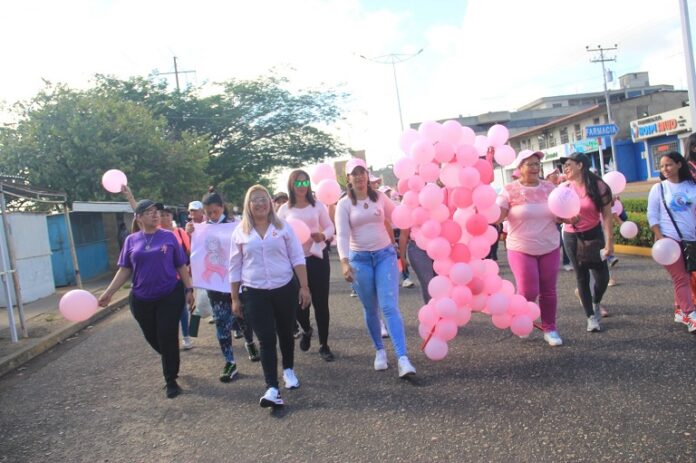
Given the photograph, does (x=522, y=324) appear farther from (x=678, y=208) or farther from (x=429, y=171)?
(x=678, y=208)

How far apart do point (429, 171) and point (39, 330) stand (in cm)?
720

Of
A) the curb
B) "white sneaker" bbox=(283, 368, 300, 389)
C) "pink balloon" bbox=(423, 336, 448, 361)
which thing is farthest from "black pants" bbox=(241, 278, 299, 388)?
the curb

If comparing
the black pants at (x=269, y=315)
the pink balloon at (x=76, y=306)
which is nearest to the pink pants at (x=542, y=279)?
the black pants at (x=269, y=315)

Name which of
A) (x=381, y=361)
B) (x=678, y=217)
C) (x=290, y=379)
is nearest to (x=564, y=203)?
(x=678, y=217)

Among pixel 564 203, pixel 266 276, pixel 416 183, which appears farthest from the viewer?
pixel 416 183

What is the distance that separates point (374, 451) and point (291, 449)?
0.55 m

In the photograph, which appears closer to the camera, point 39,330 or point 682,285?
point 682,285

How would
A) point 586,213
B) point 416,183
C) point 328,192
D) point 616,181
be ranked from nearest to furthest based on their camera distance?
point 416,183 → point 586,213 → point 328,192 → point 616,181

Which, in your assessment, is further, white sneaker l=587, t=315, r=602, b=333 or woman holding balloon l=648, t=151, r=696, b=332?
white sneaker l=587, t=315, r=602, b=333

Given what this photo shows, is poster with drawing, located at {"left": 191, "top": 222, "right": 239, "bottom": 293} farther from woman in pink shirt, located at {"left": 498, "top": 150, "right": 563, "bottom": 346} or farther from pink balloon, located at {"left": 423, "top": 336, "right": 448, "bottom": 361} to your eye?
woman in pink shirt, located at {"left": 498, "top": 150, "right": 563, "bottom": 346}

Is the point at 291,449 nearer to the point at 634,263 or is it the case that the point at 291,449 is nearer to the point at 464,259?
the point at 464,259

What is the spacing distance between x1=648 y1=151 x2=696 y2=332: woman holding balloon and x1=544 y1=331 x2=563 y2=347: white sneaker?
3.72 ft

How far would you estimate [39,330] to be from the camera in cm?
874

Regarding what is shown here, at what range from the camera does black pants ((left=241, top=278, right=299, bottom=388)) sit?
4.29m
